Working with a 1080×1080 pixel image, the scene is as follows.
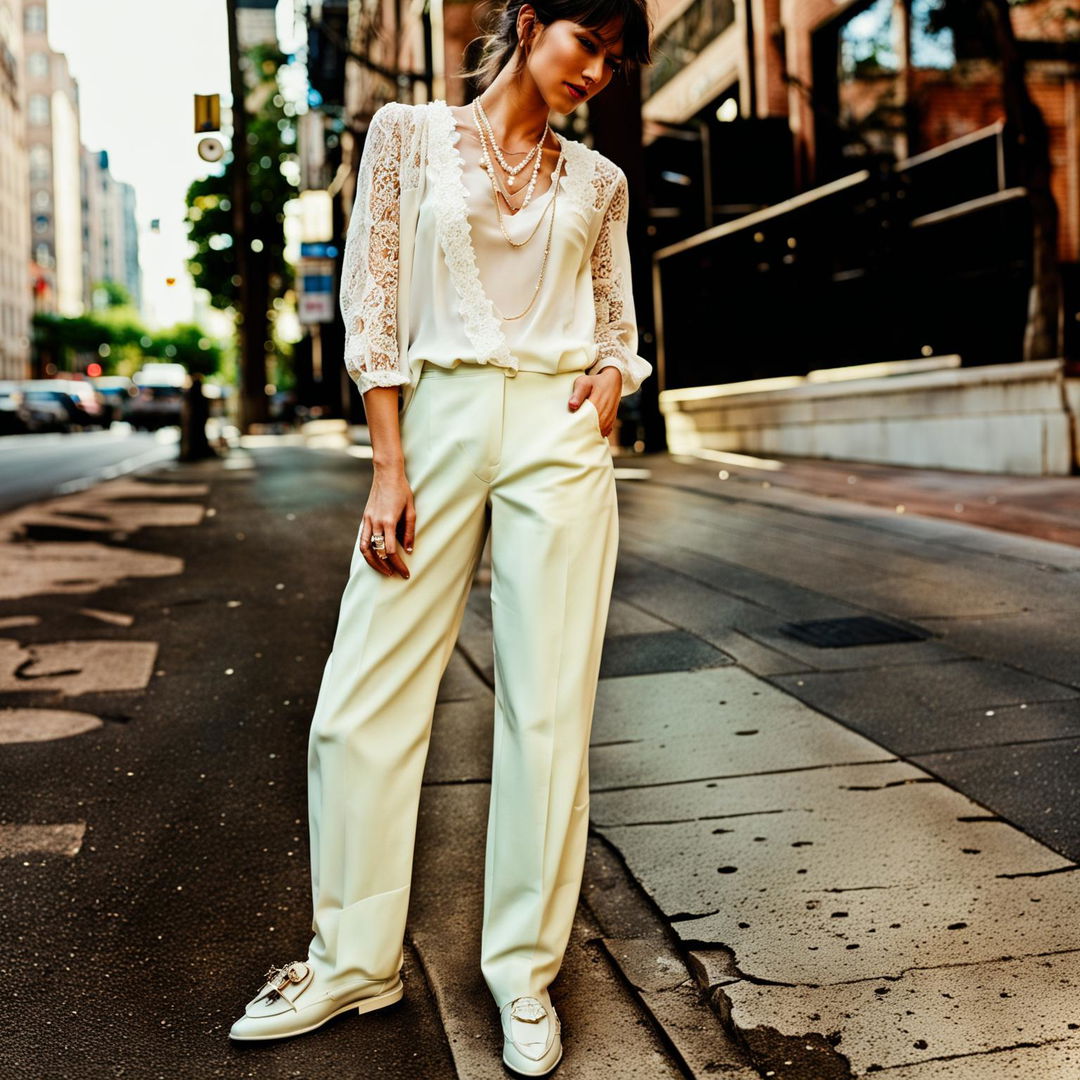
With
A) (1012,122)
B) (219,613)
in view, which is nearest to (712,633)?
(219,613)

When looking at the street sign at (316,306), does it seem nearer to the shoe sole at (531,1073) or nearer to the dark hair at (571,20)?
the dark hair at (571,20)

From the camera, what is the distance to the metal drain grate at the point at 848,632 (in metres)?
5.55

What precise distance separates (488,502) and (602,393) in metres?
0.29

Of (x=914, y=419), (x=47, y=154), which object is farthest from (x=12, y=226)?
(x=914, y=419)

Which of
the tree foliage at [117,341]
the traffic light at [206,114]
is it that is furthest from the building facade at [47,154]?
the traffic light at [206,114]

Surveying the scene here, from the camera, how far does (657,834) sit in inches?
137

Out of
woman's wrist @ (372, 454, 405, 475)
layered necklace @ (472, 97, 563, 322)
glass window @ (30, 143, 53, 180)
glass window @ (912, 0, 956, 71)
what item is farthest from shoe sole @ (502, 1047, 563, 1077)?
glass window @ (30, 143, 53, 180)

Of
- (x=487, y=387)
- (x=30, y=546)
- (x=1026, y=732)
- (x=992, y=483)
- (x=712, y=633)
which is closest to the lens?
(x=487, y=387)

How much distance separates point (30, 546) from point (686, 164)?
13.7m

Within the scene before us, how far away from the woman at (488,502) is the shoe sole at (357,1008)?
0.01 m

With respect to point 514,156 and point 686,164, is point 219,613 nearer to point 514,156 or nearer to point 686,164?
point 514,156

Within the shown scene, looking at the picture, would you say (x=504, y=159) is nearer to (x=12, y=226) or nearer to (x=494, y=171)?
(x=494, y=171)

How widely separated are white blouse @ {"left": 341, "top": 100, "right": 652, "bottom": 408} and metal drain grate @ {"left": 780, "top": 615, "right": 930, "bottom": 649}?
3392 millimetres

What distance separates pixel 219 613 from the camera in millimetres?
6781
